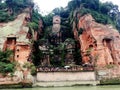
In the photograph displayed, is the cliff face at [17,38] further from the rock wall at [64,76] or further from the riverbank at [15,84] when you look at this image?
the riverbank at [15,84]

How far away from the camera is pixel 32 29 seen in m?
38.8

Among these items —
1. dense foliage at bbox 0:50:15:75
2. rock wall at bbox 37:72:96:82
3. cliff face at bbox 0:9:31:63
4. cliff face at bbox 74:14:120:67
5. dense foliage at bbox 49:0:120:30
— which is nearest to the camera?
dense foliage at bbox 0:50:15:75

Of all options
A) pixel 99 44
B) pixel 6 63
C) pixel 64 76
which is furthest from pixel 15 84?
pixel 99 44

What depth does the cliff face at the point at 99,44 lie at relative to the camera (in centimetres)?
3366

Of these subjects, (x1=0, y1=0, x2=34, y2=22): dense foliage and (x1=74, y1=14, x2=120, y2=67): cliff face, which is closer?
(x1=74, y1=14, x2=120, y2=67): cliff face

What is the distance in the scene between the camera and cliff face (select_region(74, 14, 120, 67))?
33656 mm

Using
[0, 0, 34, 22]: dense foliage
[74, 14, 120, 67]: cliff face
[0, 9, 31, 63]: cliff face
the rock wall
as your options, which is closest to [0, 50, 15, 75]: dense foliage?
[0, 9, 31, 63]: cliff face

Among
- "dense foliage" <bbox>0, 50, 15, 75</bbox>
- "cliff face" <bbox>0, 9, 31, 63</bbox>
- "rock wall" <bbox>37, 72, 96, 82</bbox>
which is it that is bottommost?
"rock wall" <bbox>37, 72, 96, 82</bbox>

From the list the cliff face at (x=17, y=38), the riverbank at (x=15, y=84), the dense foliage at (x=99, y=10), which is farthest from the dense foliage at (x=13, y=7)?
the riverbank at (x=15, y=84)

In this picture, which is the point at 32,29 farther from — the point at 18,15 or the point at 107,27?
the point at 107,27

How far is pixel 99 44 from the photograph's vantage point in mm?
34625

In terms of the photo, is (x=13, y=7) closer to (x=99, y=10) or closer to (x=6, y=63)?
(x=6, y=63)

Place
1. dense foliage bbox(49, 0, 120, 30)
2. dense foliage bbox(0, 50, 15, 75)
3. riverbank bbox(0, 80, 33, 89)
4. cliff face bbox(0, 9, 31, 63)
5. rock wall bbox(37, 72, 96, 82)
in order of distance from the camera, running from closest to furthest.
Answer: riverbank bbox(0, 80, 33, 89)
dense foliage bbox(0, 50, 15, 75)
rock wall bbox(37, 72, 96, 82)
cliff face bbox(0, 9, 31, 63)
dense foliage bbox(49, 0, 120, 30)

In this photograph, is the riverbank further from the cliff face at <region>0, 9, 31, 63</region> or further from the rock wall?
the cliff face at <region>0, 9, 31, 63</region>
